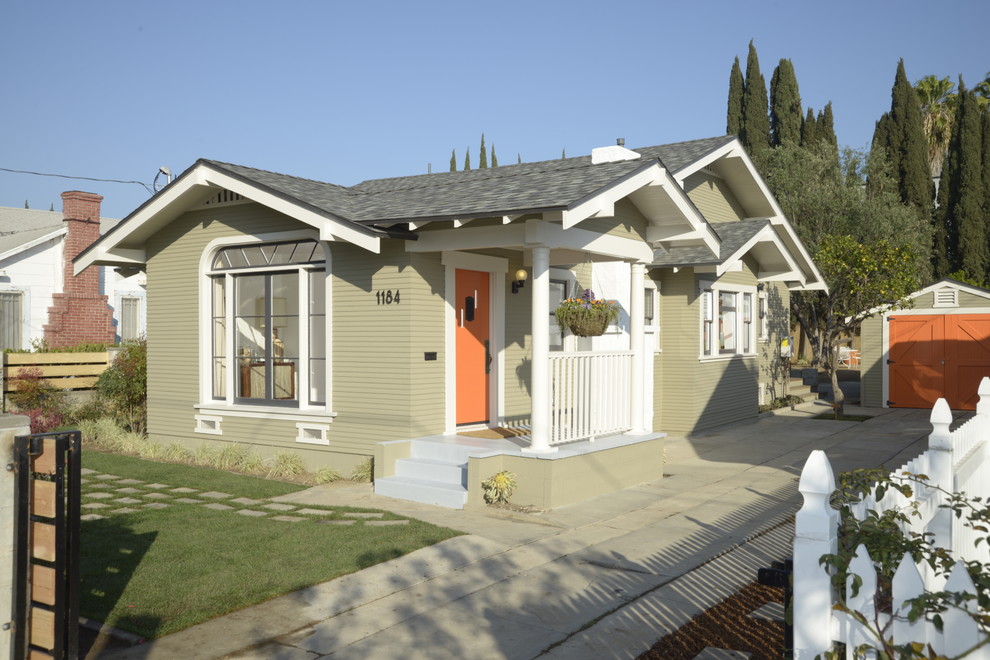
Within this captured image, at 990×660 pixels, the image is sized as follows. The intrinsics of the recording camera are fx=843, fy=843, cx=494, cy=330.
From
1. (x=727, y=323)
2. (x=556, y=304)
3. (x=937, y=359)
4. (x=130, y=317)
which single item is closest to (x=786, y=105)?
(x=937, y=359)

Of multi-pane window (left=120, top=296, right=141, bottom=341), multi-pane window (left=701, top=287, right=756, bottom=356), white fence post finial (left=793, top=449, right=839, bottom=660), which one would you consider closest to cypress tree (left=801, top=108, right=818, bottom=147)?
multi-pane window (left=701, top=287, right=756, bottom=356)

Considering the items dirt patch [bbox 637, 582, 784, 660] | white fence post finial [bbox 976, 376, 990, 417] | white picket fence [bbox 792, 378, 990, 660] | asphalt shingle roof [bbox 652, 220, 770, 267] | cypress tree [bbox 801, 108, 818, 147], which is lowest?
dirt patch [bbox 637, 582, 784, 660]

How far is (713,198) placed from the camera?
16516mm

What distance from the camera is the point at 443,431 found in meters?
10.4

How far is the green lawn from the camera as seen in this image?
5.51 m

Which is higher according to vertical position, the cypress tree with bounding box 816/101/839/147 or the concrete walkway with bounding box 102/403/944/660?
the cypress tree with bounding box 816/101/839/147

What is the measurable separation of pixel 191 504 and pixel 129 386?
6037mm

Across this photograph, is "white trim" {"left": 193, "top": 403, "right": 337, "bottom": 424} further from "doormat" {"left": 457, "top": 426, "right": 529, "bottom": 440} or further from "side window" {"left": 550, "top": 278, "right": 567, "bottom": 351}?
"side window" {"left": 550, "top": 278, "right": 567, "bottom": 351}

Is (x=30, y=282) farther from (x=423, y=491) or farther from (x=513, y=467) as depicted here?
(x=513, y=467)

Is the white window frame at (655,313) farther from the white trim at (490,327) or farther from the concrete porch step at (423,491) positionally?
the concrete porch step at (423,491)

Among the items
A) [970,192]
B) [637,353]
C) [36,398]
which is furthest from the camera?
[970,192]

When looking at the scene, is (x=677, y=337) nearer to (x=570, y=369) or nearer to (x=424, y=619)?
(x=570, y=369)

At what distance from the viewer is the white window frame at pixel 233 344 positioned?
1062cm

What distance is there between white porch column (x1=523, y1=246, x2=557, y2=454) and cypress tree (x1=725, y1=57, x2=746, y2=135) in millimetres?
26179
